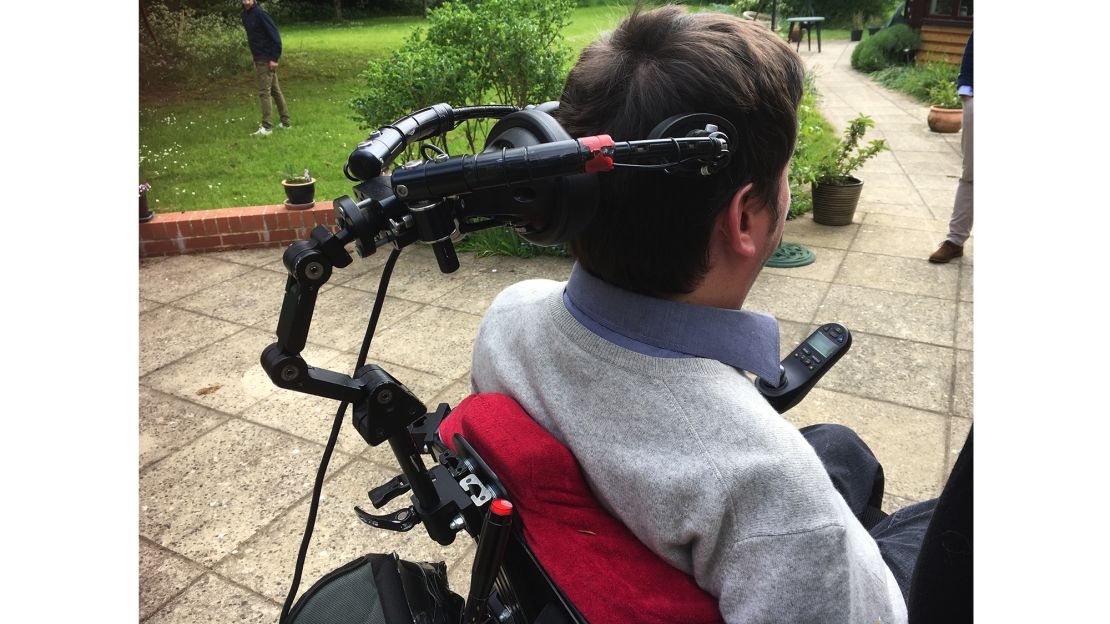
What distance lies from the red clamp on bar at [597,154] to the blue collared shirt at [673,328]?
0.30 metres

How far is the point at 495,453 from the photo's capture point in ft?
3.32

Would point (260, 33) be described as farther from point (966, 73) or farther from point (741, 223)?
point (741, 223)

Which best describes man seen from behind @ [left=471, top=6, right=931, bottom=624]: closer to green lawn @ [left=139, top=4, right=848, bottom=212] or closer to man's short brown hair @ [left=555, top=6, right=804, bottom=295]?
man's short brown hair @ [left=555, top=6, right=804, bottom=295]

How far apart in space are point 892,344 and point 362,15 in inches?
963

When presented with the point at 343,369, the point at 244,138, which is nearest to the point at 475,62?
the point at 343,369

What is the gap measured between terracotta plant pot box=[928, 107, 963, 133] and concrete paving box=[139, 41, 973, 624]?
4148mm

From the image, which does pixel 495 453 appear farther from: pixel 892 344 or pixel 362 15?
pixel 362 15

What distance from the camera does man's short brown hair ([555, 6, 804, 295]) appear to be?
95 centimetres

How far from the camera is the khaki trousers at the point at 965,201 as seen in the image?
504 cm

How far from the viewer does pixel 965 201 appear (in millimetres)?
5043

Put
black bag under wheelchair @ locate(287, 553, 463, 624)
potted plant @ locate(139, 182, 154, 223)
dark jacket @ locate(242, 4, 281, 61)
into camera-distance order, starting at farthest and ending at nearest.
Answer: dark jacket @ locate(242, 4, 281, 61)
potted plant @ locate(139, 182, 154, 223)
black bag under wheelchair @ locate(287, 553, 463, 624)

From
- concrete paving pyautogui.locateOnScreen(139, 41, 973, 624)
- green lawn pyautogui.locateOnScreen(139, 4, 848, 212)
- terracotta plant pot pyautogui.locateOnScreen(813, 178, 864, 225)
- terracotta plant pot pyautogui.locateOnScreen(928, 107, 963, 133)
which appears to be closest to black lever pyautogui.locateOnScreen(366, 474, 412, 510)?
concrete paving pyautogui.locateOnScreen(139, 41, 973, 624)

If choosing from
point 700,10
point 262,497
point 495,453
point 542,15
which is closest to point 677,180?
point 700,10

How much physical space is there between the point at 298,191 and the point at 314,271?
5.27m
